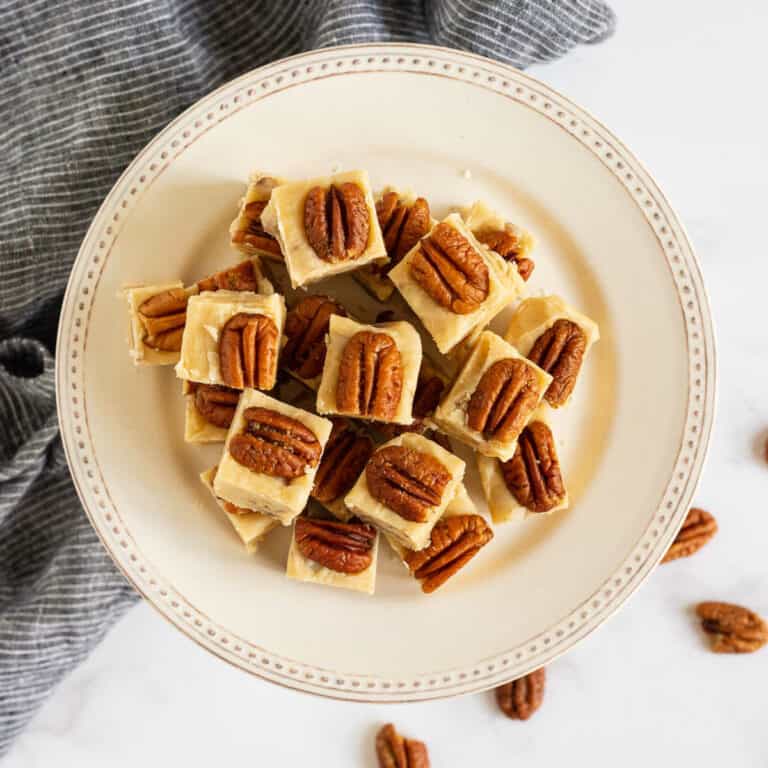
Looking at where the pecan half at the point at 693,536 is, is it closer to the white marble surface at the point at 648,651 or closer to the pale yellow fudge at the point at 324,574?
the white marble surface at the point at 648,651

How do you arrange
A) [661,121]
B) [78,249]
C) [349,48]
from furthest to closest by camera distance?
[661,121], [78,249], [349,48]

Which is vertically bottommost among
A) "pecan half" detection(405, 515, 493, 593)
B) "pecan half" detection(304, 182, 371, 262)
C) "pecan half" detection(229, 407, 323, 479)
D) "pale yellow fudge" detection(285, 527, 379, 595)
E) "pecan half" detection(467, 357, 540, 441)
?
"pale yellow fudge" detection(285, 527, 379, 595)

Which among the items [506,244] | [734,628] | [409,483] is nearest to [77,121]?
[506,244]

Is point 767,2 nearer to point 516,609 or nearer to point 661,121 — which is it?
point 661,121

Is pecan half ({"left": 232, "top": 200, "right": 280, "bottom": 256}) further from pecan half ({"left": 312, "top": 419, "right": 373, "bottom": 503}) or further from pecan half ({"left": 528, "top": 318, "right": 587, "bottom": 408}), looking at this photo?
pecan half ({"left": 528, "top": 318, "right": 587, "bottom": 408})

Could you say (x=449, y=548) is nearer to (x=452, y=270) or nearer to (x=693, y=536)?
(x=452, y=270)

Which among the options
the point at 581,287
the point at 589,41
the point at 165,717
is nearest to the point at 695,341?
the point at 581,287

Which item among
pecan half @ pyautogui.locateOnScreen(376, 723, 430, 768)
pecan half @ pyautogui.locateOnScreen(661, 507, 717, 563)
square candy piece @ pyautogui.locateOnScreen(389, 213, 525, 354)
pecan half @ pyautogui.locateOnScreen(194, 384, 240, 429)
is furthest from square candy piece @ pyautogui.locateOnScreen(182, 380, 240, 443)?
pecan half @ pyautogui.locateOnScreen(661, 507, 717, 563)
